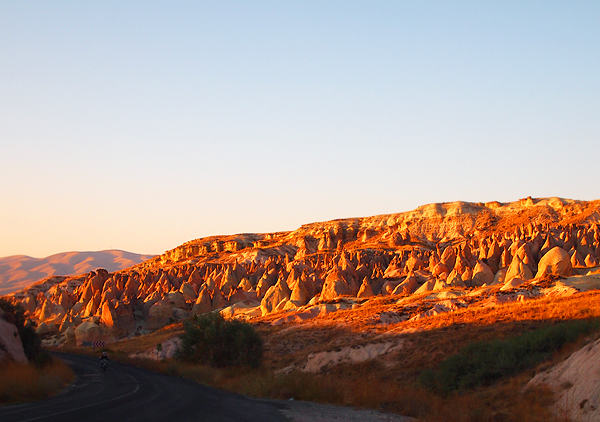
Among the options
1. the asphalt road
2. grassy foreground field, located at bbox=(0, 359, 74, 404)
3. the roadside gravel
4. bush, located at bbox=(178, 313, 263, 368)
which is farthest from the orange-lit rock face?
grassy foreground field, located at bbox=(0, 359, 74, 404)

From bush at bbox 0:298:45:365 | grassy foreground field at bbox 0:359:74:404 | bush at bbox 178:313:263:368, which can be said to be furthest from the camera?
bush at bbox 178:313:263:368

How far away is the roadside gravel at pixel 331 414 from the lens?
1575 cm

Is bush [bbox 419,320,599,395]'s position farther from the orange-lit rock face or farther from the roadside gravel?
the orange-lit rock face

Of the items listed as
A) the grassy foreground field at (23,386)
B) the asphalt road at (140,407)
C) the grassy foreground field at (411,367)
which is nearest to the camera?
the asphalt road at (140,407)

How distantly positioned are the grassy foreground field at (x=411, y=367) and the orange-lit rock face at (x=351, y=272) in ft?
50.4

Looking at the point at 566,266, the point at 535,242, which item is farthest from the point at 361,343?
the point at 535,242

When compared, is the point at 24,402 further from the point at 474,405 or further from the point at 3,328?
the point at 474,405

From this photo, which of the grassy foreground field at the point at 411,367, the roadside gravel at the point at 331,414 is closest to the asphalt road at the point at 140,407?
the roadside gravel at the point at 331,414

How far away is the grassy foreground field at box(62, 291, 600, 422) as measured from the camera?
16781 mm

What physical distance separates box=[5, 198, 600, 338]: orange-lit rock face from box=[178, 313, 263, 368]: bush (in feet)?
74.4

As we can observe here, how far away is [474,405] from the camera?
16.9 m

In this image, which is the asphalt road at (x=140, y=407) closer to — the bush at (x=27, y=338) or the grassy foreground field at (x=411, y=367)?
the grassy foreground field at (x=411, y=367)

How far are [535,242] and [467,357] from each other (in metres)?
48.7

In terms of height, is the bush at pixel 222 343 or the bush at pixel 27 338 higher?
the bush at pixel 27 338
